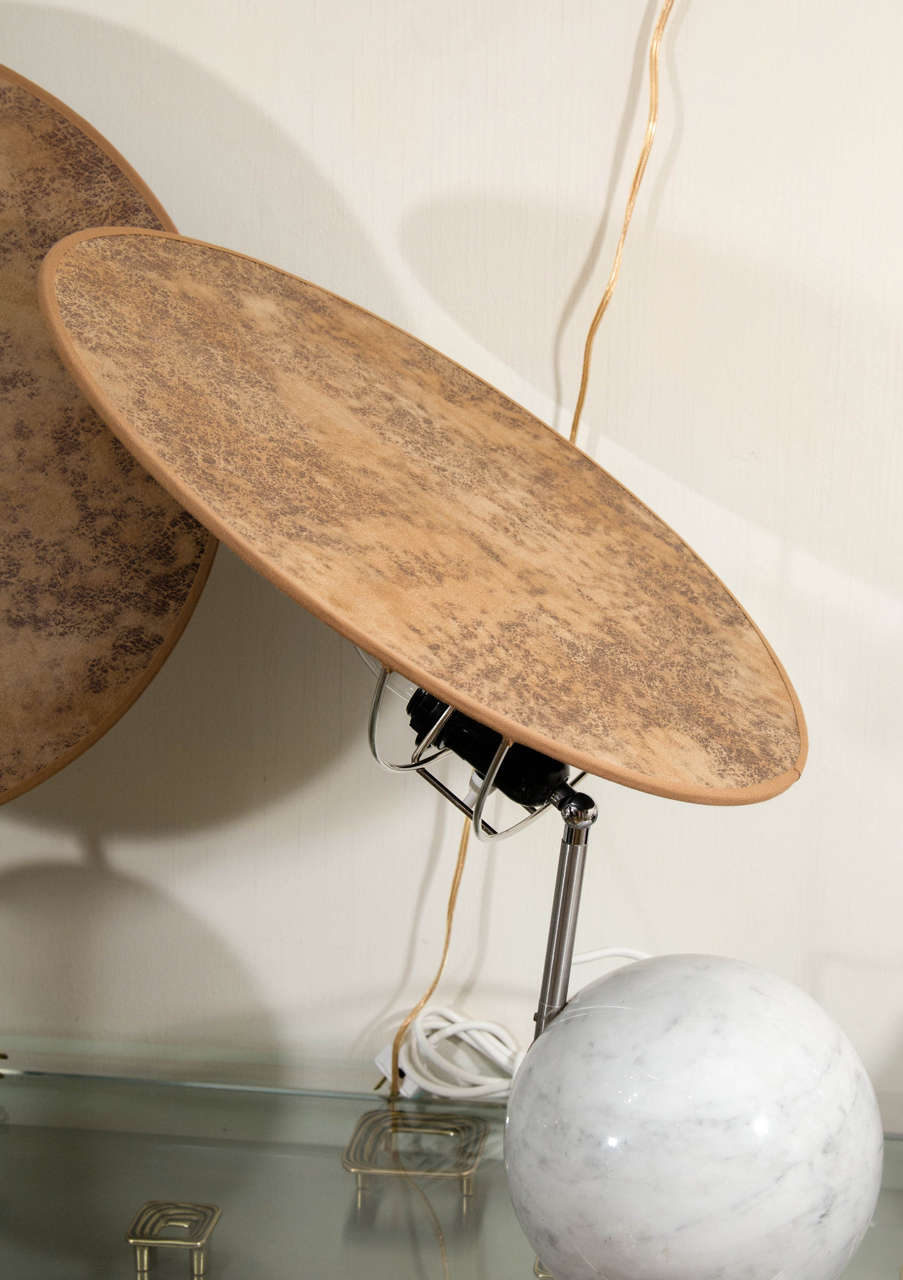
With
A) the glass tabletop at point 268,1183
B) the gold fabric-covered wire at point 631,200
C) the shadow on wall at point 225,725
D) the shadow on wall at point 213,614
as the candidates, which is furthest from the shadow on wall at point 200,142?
the glass tabletop at point 268,1183

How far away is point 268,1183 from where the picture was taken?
105cm

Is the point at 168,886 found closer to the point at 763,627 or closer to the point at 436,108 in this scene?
the point at 763,627

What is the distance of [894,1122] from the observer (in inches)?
47.5

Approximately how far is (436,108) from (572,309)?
0.26 m

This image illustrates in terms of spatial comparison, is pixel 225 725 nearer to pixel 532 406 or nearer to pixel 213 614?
pixel 213 614

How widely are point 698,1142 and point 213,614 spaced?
2.50 feet

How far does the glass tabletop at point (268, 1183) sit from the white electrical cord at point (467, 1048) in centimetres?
3

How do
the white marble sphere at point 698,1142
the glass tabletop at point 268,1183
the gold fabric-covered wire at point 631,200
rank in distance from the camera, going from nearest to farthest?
the white marble sphere at point 698,1142 < the glass tabletop at point 268,1183 < the gold fabric-covered wire at point 631,200

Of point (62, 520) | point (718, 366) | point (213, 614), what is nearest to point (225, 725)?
point (213, 614)

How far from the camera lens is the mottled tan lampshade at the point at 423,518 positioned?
23.9 inches

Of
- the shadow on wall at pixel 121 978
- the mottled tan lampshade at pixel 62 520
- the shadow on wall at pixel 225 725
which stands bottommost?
the shadow on wall at pixel 121 978

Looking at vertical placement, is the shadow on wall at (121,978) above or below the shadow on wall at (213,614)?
below

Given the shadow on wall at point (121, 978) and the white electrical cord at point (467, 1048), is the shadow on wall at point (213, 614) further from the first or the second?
the white electrical cord at point (467, 1048)

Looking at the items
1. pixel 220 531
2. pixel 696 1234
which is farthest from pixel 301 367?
pixel 696 1234
